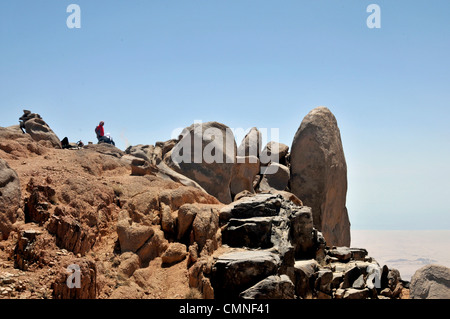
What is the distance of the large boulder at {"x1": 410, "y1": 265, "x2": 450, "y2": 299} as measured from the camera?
16141 mm

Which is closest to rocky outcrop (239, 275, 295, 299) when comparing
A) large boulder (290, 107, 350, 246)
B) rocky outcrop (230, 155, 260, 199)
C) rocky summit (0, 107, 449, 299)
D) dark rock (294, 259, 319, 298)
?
rocky summit (0, 107, 449, 299)

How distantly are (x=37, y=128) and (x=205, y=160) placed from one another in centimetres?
636

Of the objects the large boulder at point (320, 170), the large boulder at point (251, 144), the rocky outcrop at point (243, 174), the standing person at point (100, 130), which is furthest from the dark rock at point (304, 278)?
the standing person at point (100, 130)

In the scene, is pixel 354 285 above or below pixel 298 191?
below

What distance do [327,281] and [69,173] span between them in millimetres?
6415

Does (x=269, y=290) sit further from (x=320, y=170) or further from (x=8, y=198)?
(x=320, y=170)

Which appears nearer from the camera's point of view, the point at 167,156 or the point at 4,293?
the point at 4,293

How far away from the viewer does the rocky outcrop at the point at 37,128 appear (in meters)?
17.5

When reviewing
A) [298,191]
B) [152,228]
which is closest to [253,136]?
[298,191]

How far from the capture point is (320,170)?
19.8 metres

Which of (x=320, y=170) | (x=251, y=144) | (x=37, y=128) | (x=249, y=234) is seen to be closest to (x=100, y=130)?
(x=37, y=128)
